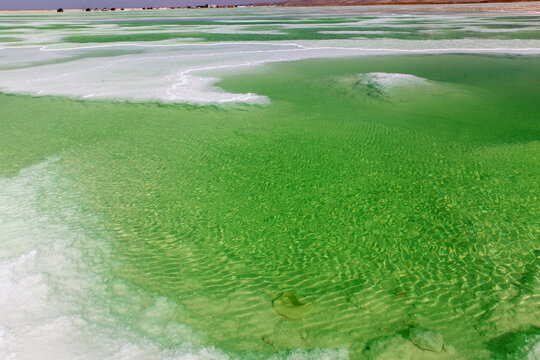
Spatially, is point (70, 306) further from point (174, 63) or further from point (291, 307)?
point (174, 63)

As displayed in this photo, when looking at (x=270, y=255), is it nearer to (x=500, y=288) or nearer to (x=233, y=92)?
(x=500, y=288)

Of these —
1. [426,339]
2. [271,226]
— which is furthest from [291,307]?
[271,226]

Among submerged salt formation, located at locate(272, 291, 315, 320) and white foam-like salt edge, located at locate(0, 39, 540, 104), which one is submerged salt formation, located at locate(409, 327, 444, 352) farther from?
white foam-like salt edge, located at locate(0, 39, 540, 104)

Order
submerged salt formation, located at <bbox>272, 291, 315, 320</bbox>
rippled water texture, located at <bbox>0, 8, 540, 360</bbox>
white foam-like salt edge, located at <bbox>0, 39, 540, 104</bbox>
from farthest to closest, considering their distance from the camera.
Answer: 1. white foam-like salt edge, located at <bbox>0, 39, 540, 104</bbox>
2. submerged salt formation, located at <bbox>272, 291, 315, 320</bbox>
3. rippled water texture, located at <bbox>0, 8, 540, 360</bbox>

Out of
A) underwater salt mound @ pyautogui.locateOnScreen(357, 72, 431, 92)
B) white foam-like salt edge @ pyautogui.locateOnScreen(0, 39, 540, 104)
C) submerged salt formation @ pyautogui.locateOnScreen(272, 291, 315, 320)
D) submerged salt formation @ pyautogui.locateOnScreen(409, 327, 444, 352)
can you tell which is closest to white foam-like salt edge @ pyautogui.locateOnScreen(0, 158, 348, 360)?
submerged salt formation @ pyautogui.locateOnScreen(272, 291, 315, 320)

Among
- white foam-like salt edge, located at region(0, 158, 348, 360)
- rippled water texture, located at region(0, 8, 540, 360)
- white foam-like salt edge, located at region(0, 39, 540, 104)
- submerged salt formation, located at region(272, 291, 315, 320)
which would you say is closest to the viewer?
white foam-like salt edge, located at region(0, 158, 348, 360)

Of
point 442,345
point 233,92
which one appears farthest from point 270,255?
point 233,92
